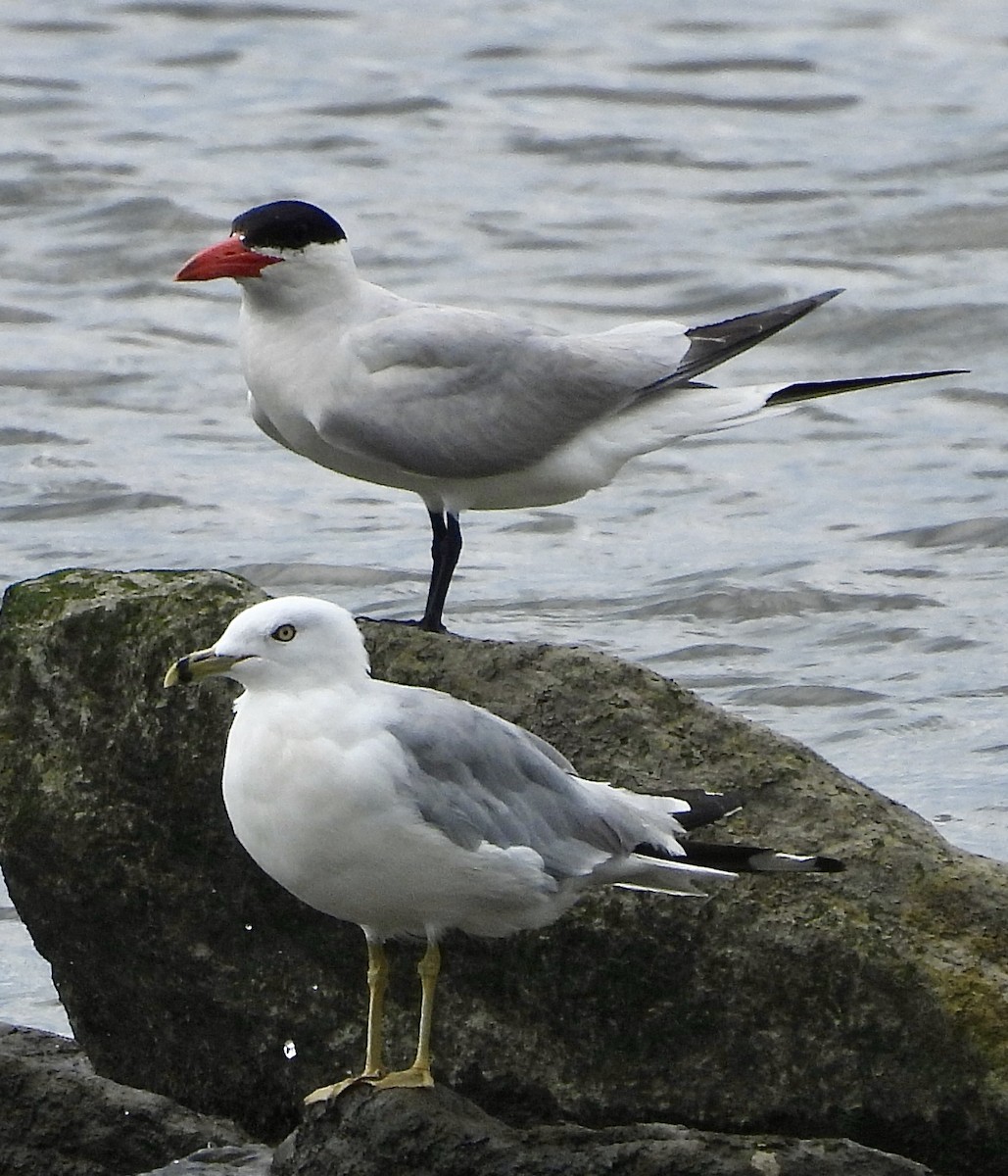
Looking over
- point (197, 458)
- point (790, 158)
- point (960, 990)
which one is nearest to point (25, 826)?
point (960, 990)

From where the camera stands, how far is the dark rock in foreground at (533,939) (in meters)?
6.04

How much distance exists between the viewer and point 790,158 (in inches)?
768

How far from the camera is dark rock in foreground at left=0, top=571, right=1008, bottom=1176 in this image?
6039 millimetres

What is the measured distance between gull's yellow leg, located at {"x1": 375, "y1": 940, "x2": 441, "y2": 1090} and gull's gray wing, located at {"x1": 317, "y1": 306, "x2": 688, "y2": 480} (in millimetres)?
2148

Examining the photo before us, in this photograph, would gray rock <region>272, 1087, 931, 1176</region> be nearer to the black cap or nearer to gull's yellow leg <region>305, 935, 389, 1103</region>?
gull's yellow leg <region>305, 935, 389, 1103</region>

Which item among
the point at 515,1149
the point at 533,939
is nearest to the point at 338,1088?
the point at 515,1149

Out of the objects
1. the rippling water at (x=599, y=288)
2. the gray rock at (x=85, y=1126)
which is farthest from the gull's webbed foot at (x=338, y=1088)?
the rippling water at (x=599, y=288)

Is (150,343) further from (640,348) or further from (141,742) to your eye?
(141,742)

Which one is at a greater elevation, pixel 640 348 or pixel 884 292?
pixel 640 348

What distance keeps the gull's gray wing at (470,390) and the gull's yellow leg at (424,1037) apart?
7.05 ft

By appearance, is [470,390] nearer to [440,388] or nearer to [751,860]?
[440,388]

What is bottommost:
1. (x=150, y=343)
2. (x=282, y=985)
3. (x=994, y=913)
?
(x=150, y=343)

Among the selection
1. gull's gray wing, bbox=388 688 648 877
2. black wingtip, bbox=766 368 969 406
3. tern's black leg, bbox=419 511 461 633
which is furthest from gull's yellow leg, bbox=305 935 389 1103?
black wingtip, bbox=766 368 969 406

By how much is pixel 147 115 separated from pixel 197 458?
24.1ft
